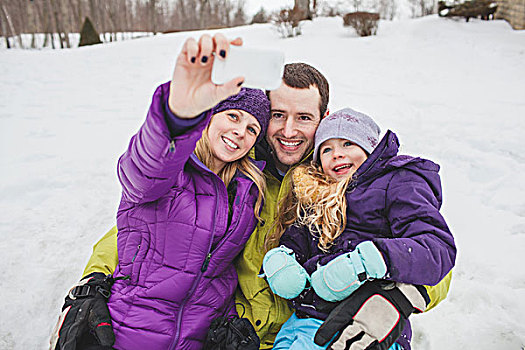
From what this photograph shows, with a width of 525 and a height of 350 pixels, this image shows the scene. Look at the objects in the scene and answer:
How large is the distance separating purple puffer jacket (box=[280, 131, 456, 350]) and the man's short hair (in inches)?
20.8

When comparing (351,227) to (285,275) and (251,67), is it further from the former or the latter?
(251,67)

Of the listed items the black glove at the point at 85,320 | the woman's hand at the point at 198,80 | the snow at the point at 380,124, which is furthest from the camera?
the snow at the point at 380,124

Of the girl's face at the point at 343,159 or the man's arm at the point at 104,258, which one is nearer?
the girl's face at the point at 343,159

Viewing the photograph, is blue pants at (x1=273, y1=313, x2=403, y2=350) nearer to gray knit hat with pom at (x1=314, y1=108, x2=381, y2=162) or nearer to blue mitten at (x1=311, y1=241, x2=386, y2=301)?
blue mitten at (x1=311, y1=241, x2=386, y2=301)

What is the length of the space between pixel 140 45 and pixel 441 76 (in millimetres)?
8391

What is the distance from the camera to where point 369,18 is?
1061cm

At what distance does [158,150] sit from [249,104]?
707 millimetres

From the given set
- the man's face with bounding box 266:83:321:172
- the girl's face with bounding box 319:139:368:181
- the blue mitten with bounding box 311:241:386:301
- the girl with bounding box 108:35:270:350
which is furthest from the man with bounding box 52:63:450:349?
the blue mitten with bounding box 311:241:386:301

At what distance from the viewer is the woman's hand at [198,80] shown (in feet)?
3.61

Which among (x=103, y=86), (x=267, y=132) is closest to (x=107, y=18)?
(x=103, y=86)

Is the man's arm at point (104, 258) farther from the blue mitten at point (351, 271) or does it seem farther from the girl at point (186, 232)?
the blue mitten at point (351, 271)

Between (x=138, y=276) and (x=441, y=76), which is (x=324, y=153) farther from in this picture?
(x=441, y=76)

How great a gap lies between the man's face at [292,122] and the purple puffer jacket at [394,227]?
41cm

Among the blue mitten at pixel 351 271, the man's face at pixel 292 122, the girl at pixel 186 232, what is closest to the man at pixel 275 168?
the man's face at pixel 292 122
